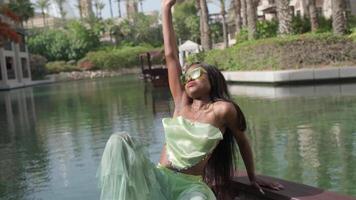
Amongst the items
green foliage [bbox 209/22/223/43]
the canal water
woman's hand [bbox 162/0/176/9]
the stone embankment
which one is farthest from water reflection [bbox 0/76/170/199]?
green foliage [bbox 209/22/223/43]

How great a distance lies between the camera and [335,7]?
24.6 m

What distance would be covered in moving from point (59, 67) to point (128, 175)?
77.5 meters

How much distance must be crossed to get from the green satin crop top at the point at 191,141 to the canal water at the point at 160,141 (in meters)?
3.23

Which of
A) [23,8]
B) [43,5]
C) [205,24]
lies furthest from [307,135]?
[43,5]

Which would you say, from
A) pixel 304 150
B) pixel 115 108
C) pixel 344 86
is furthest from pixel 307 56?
pixel 304 150

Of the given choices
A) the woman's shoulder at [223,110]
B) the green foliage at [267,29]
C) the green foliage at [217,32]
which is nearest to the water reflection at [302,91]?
the green foliage at [267,29]

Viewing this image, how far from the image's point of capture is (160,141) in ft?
37.4

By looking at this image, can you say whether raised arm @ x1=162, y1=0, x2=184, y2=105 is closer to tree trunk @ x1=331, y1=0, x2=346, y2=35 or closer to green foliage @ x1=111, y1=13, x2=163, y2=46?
tree trunk @ x1=331, y1=0, x2=346, y2=35

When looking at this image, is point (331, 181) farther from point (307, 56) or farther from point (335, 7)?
point (335, 7)

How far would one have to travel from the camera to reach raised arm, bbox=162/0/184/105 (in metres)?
4.34

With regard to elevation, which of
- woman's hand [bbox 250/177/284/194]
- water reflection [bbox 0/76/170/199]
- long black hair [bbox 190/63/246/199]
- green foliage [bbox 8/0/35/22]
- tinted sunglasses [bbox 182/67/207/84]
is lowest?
water reflection [bbox 0/76/170/199]

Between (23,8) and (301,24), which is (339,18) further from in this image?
(23,8)

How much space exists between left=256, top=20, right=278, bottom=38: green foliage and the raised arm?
27574mm

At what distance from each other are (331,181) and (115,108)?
14.1 meters
